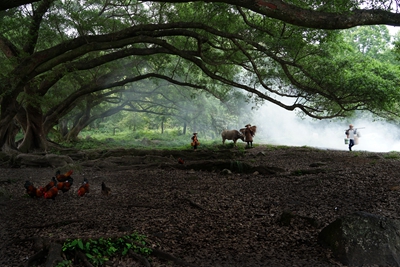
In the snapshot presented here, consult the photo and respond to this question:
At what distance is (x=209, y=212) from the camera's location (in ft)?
16.1

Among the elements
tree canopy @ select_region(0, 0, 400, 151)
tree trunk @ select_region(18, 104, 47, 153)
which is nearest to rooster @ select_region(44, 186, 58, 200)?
tree canopy @ select_region(0, 0, 400, 151)

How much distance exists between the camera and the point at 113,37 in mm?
8250

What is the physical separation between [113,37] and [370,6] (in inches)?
229

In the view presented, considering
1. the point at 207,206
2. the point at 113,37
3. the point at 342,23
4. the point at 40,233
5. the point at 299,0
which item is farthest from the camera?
the point at 113,37

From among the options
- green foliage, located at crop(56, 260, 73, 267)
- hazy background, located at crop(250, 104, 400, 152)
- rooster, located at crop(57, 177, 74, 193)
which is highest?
hazy background, located at crop(250, 104, 400, 152)

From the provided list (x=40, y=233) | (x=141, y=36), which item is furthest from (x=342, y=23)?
(x=141, y=36)

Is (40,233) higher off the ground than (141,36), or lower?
lower

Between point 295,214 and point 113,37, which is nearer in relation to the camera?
point 295,214

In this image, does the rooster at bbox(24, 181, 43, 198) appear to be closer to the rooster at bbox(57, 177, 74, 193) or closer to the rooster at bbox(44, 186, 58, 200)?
the rooster at bbox(44, 186, 58, 200)

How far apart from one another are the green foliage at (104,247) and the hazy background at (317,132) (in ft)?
71.1

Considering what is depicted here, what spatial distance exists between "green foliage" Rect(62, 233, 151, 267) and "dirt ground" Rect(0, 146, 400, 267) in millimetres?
98

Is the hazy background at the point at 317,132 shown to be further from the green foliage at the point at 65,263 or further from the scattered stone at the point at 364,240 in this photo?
the green foliage at the point at 65,263

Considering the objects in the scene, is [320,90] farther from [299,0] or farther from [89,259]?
[89,259]

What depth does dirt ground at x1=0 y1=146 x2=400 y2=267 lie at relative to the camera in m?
3.50
